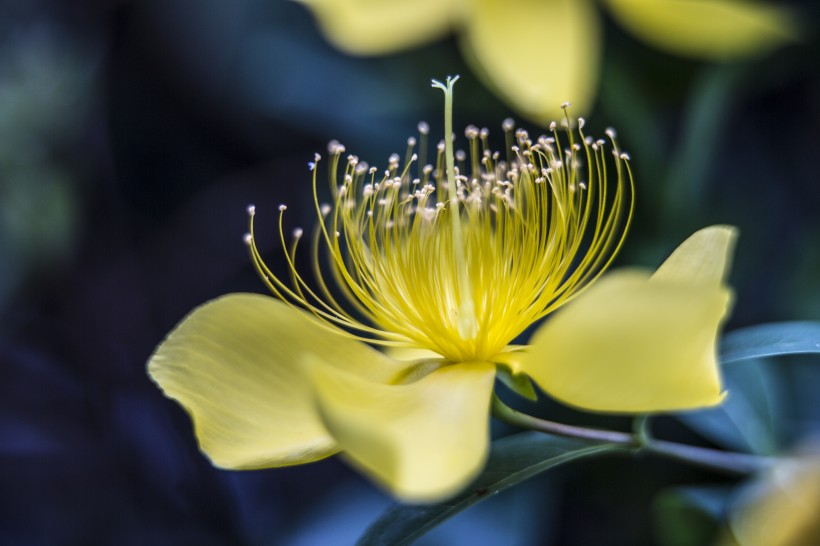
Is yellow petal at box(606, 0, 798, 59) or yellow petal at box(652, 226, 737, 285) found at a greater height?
yellow petal at box(606, 0, 798, 59)

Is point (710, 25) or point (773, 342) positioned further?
point (710, 25)

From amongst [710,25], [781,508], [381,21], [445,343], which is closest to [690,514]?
[781,508]

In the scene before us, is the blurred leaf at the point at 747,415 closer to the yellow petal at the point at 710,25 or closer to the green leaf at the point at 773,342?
the green leaf at the point at 773,342

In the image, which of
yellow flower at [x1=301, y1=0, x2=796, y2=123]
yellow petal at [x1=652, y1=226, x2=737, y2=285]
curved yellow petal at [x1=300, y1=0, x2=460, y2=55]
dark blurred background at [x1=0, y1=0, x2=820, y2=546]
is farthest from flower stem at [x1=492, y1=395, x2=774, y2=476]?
curved yellow petal at [x1=300, y1=0, x2=460, y2=55]

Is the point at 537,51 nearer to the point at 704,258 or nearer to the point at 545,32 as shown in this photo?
the point at 545,32

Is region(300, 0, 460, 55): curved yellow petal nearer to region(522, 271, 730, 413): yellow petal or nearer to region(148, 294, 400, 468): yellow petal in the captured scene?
region(148, 294, 400, 468): yellow petal

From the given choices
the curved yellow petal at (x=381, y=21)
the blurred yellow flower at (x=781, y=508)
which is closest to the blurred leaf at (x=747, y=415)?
the blurred yellow flower at (x=781, y=508)

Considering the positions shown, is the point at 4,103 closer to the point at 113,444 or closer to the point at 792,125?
the point at 113,444
